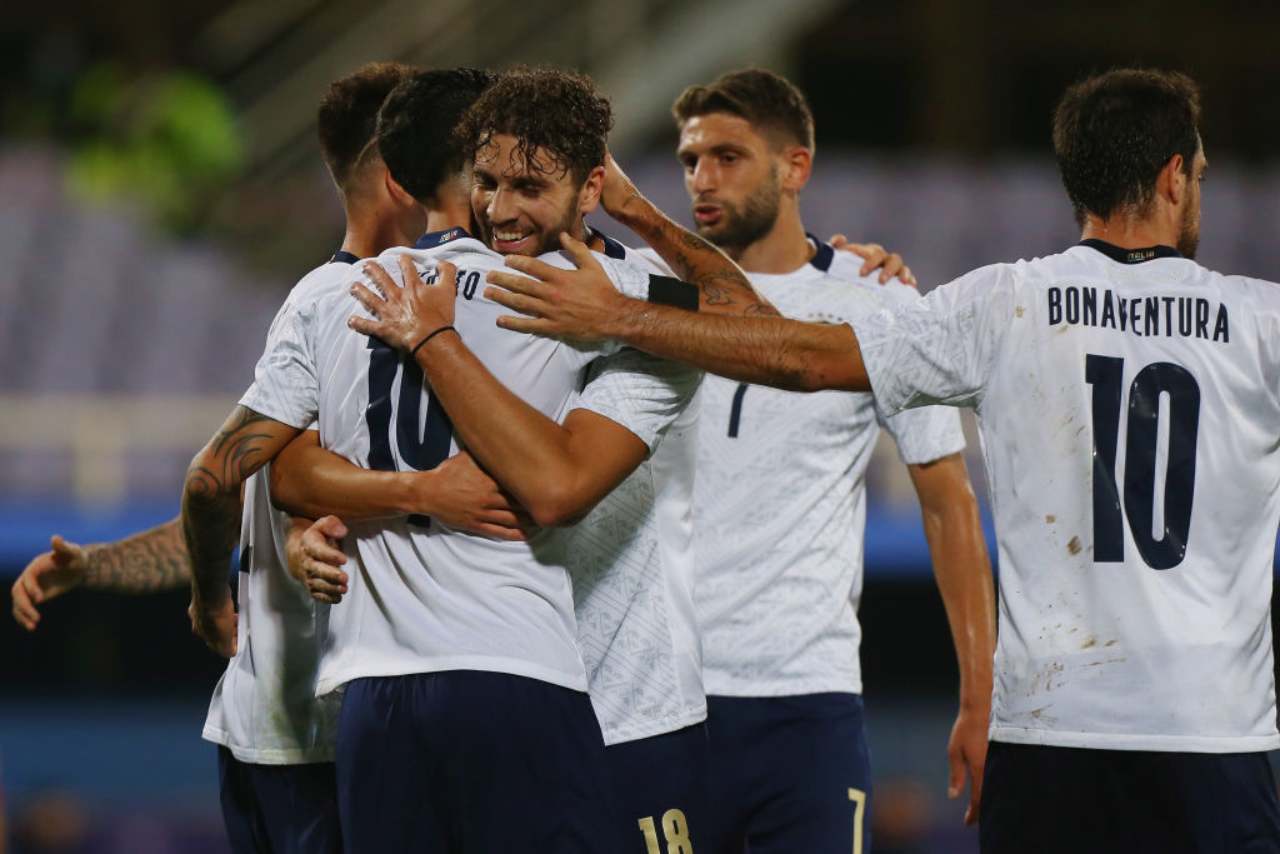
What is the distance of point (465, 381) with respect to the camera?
3.12 meters

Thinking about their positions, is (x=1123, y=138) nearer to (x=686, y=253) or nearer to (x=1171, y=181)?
(x=1171, y=181)

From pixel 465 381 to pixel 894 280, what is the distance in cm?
206

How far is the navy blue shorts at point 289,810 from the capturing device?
146 inches

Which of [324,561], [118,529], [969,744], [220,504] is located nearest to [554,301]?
[324,561]

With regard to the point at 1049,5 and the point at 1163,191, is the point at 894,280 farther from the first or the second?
the point at 1049,5

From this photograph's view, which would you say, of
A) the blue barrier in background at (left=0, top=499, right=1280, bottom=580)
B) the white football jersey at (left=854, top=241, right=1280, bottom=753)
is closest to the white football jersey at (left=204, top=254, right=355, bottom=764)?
the white football jersey at (left=854, top=241, right=1280, bottom=753)

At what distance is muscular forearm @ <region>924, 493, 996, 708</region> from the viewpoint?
4.54m

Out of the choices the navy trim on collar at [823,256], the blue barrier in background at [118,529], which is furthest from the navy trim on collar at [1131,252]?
the blue barrier in background at [118,529]

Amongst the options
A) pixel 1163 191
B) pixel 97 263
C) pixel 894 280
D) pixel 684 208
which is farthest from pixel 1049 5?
pixel 1163 191

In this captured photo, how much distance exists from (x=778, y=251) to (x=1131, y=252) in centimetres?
158

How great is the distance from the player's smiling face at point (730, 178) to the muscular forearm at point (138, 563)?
65.3 inches

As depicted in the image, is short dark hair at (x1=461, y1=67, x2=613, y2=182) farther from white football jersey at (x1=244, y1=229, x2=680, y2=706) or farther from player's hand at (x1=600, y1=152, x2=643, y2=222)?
player's hand at (x1=600, y1=152, x2=643, y2=222)

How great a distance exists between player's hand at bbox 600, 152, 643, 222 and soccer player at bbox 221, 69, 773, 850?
20.7 inches

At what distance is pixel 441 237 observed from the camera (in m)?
3.40
